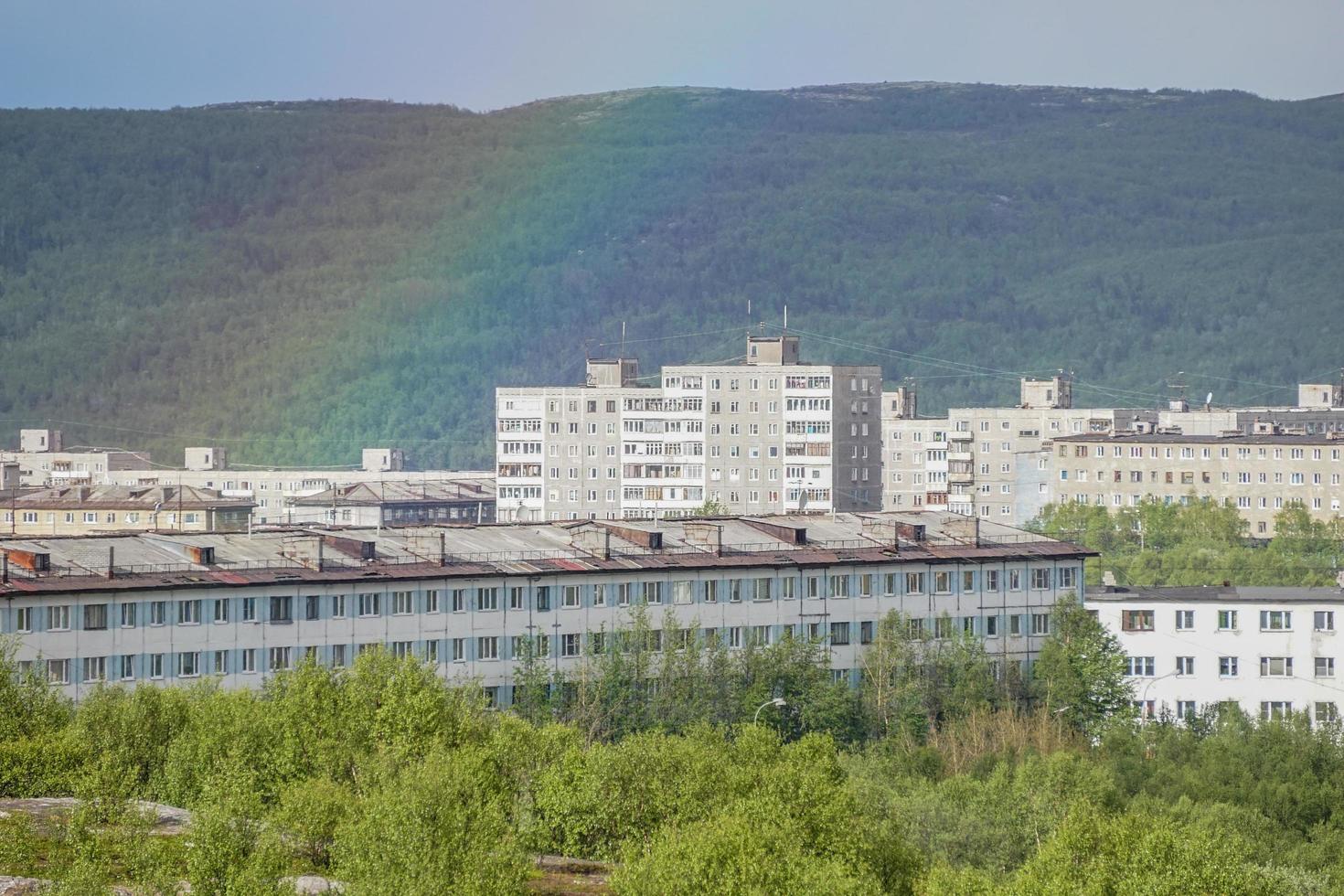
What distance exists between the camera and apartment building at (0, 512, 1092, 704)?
68375mm

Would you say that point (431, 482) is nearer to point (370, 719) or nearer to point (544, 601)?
point (544, 601)

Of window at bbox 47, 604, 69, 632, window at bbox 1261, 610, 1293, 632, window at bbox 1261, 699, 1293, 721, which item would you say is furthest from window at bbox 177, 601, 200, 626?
window at bbox 1261, 610, 1293, 632

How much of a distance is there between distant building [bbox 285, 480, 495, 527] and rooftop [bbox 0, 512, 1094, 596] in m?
75.7

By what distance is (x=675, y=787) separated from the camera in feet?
178

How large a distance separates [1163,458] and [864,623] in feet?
306

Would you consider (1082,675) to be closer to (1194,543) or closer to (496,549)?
(496,549)

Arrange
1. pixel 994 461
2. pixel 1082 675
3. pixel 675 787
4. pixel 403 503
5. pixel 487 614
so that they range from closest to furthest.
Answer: pixel 675 787 < pixel 487 614 < pixel 1082 675 < pixel 403 503 < pixel 994 461

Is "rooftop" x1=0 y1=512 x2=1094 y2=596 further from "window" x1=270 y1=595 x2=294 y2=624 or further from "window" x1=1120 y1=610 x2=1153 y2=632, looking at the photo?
"window" x1=1120 y1=610 x2=1153 y2=632

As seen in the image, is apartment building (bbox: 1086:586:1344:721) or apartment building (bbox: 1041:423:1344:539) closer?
apartment building (bbox: 1086:586:1344:721)

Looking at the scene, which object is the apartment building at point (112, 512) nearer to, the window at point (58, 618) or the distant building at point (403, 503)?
the distant building at point (403, 503)

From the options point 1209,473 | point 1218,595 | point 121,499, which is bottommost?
point 1218,595

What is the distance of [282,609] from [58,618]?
259 inches

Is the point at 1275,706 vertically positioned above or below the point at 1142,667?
below

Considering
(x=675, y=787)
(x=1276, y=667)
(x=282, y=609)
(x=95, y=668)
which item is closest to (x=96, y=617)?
(x=95, y=668)
